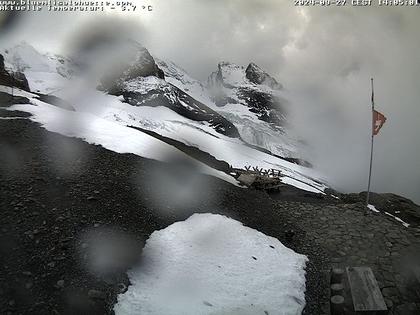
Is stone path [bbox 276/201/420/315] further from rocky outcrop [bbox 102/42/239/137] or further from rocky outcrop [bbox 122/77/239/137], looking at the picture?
rocky outcrop [bbox 102/42/239/137]

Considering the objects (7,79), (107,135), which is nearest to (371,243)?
(107,135)

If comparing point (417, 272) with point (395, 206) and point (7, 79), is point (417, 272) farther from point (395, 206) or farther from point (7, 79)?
point (7, 79)

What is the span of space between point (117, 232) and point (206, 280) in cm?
333

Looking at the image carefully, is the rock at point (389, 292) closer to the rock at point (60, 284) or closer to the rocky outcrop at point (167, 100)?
the rock at point (60, 284)

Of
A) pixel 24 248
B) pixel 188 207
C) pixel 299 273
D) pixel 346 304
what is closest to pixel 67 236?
pixel 24 248

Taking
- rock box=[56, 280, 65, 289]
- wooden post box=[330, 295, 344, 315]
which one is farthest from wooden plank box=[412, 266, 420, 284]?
rock box=[56, 280, 65, 289]

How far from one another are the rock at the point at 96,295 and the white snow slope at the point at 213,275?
1.45ft

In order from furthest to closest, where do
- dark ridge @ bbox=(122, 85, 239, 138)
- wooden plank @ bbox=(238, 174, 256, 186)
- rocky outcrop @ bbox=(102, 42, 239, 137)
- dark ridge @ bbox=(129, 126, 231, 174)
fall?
1. rocky outcrop @ bbox=(102, 42, 239, 137)
2. dark ridge @ bbox=(122, 85, 239, 138)
3. dark ridge @ bbox=(129, 126, 231, 174)
4. wooden plank @ bbox=(238, 174, 256, 186)

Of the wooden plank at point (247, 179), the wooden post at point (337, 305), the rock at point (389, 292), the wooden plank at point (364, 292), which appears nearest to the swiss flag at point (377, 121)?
the rock at point (389, 292)

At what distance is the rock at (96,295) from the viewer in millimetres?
8773

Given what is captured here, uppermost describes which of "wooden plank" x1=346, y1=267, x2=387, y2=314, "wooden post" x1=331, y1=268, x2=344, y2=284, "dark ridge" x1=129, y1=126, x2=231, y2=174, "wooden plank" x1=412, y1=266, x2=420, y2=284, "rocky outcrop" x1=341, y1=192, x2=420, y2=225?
"wooden plank" x1=346, y1=267, x2=387, y2=314

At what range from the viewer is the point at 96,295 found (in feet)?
29.0

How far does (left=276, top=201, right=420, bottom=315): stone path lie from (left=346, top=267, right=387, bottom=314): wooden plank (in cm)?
98

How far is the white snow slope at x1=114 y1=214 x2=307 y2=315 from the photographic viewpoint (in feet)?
30.2
